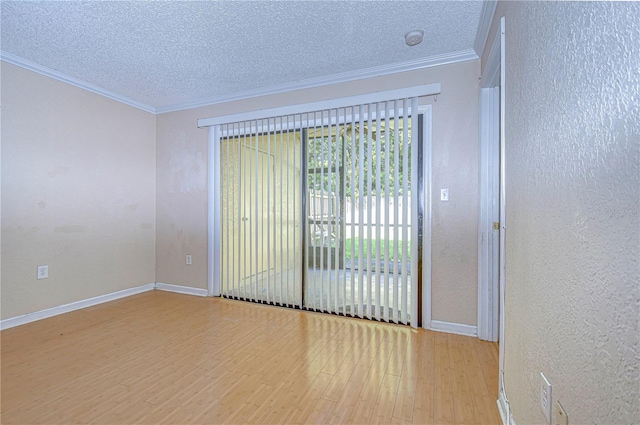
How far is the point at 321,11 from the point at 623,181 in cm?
197

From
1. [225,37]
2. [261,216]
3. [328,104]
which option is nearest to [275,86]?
[328,104]

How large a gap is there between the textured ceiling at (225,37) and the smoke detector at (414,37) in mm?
54

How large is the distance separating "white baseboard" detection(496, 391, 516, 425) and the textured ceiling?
2336 millimetres

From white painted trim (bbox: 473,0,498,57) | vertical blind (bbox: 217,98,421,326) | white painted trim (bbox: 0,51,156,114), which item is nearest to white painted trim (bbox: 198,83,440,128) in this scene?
vertical blind (bbox: 217,98,421,326)

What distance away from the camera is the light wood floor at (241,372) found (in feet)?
5.02

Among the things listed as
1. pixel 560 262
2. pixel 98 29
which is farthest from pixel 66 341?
pixel 560 262

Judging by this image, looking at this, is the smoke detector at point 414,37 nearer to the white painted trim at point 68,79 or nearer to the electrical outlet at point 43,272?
the white painted trim at point 68,79

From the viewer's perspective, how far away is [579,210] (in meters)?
0.82

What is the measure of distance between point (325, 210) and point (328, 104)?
41.1 inches

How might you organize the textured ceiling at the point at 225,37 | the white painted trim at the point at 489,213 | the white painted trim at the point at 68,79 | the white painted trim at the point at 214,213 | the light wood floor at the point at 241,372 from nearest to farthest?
the light wood floor at the point at 241,372 < the textured ceiling at the point at 225,37 < the white painted trim at the point at 489,213 < the white painted trim at the point at 68,79 < the white painted trim at the point at 214,213

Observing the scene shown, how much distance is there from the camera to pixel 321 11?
2.00 m

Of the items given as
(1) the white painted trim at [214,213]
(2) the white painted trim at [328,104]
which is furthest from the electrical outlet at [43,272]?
(2) the white painted trim at [328,104]

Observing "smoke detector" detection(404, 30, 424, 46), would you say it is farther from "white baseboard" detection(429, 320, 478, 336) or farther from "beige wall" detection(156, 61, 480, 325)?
"white baseboard" detection(429, 320, 478, 336)

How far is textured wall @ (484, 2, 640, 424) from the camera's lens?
2.06ft
